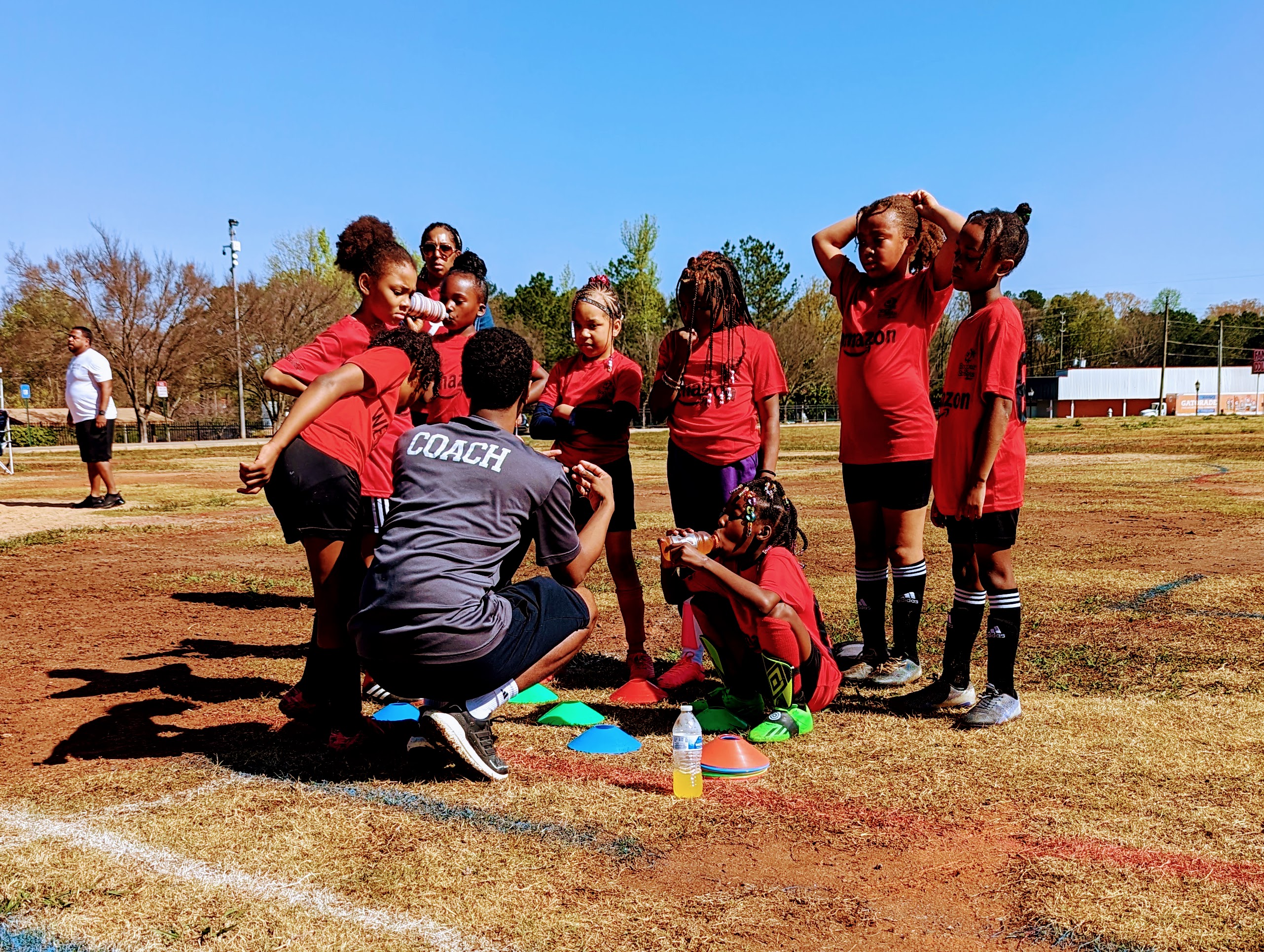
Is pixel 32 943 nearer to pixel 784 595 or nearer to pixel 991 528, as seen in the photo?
pixel 784 595

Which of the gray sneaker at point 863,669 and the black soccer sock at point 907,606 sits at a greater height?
the black soccer sock at point 907,606

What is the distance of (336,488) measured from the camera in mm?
4297

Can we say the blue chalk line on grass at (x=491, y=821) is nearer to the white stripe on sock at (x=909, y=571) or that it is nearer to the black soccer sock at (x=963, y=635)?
the black soccer sock at (x=963, y=635)

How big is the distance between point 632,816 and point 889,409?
8.40ft

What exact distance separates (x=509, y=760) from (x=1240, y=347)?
132 meters

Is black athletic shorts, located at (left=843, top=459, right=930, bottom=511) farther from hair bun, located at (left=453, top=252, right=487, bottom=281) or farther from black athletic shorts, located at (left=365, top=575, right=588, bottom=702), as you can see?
hair bun, located at (left=453, top=252, right=487, bottom=281)

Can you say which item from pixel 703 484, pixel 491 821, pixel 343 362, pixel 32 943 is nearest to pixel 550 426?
pixel 703 484

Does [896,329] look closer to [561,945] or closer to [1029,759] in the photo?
[1029,759]

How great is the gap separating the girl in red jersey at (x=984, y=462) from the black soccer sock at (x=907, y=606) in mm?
409

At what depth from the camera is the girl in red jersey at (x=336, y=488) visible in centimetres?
421

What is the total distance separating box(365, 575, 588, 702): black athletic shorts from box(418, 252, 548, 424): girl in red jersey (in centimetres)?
153

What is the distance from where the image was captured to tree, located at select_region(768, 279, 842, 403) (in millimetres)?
64438

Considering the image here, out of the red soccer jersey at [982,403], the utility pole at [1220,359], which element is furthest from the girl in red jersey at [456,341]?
the utility pole at [1220,359]

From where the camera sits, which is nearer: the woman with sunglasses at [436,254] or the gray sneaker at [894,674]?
the gray sneaker at [894,674]
